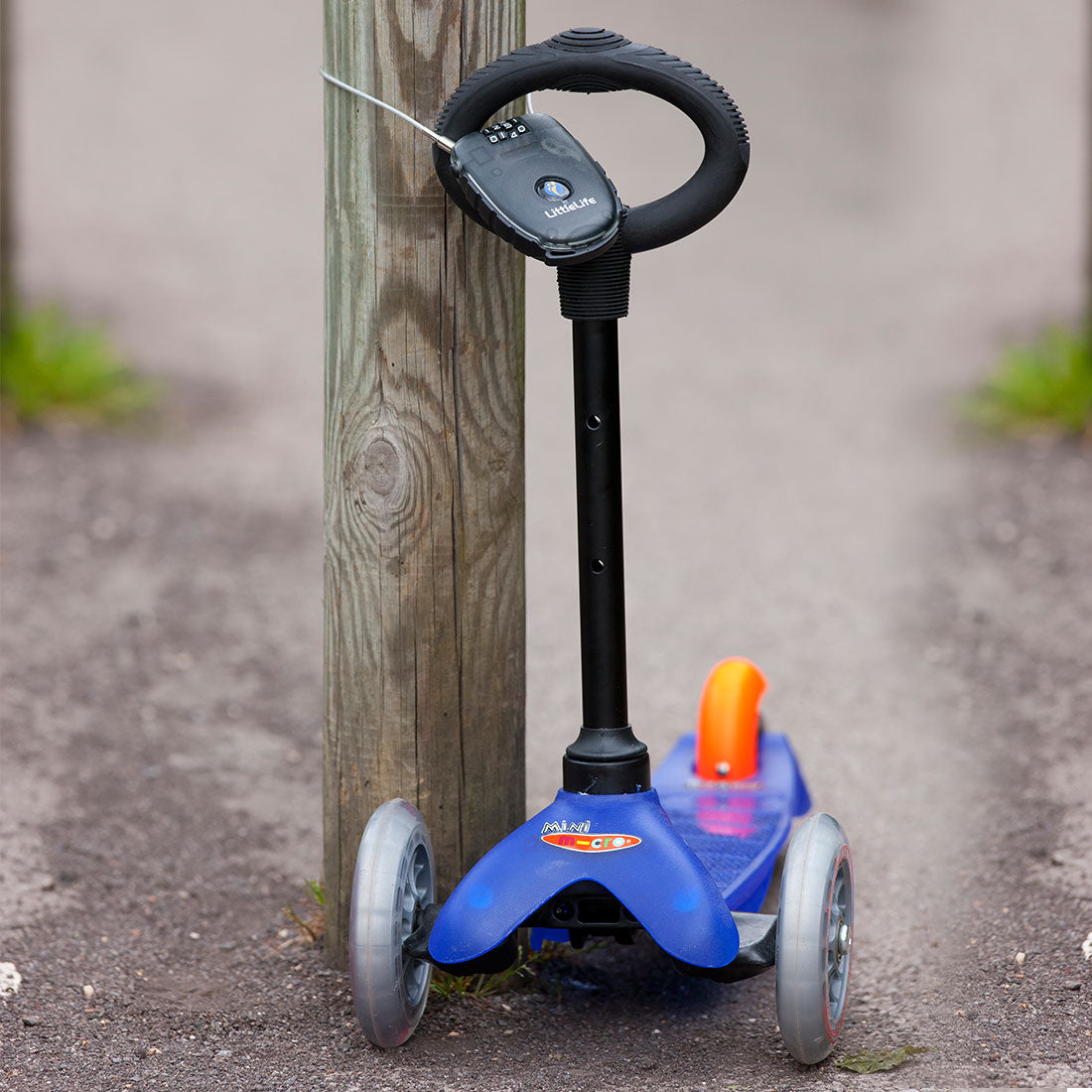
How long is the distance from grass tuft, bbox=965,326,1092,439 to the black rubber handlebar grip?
4.56m

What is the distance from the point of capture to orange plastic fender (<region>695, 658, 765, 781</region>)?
382cm

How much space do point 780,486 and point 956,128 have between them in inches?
279

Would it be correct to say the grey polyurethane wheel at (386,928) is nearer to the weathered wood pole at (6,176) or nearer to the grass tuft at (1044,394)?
the grass tuft at (1044,394)

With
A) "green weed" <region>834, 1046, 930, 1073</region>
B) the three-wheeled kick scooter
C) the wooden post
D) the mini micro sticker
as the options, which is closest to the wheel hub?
the three-wheeled kick scooter

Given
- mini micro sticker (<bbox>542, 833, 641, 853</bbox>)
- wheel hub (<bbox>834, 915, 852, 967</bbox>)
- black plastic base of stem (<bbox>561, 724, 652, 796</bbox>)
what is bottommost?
wheel hub (<bbox>834, 915, 852, 967</bbox>)

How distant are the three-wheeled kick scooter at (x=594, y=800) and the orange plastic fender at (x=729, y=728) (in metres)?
0.89

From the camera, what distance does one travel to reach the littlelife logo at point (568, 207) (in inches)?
103

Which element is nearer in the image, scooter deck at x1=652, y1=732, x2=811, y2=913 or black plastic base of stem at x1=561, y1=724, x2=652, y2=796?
black plastic base of stem at x1=561, y1=724, x2=652, y2=796

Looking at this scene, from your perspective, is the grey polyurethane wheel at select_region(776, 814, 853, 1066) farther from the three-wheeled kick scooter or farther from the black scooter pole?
the black scooter pole

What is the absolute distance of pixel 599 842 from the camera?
2.73 meters

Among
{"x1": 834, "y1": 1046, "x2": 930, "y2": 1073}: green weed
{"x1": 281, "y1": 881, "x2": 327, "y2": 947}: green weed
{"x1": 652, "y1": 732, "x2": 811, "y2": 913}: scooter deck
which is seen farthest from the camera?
{"x1": 281, "y1": 881, "x2": 327, "y2": 947}: green weed

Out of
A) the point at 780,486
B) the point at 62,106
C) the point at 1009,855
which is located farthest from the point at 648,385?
the point at 62,106

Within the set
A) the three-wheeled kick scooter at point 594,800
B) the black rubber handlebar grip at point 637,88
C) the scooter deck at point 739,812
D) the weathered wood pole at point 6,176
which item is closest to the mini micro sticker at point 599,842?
the three-wheeled kick scooter at point 594,800

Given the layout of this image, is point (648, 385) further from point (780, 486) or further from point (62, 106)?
point (62, 106)
